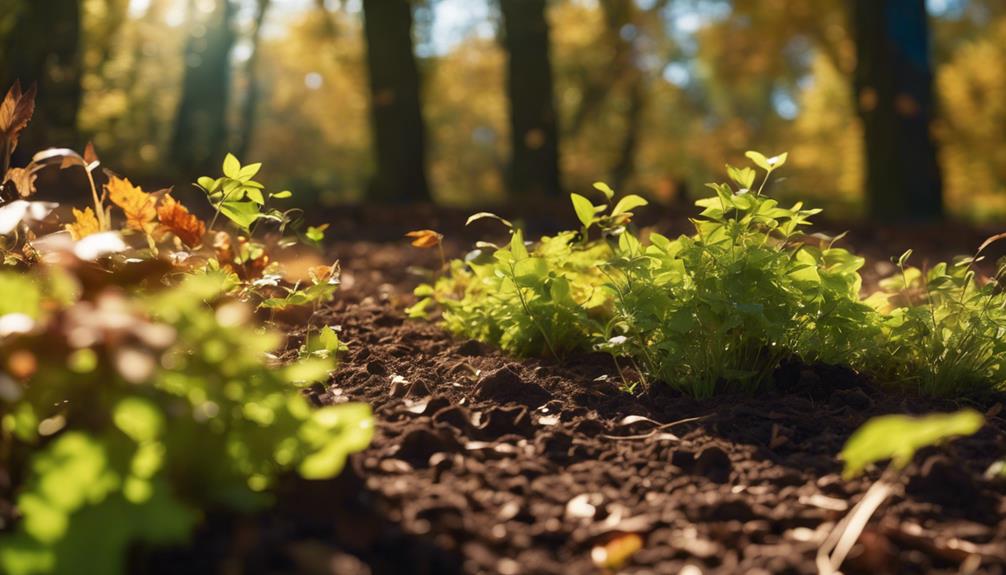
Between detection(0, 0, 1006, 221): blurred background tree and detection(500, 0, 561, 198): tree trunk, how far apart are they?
0.02 meters

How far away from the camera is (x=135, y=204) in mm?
2568

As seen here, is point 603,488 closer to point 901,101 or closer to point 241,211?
point 241,211

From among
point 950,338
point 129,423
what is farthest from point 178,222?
point 950,338

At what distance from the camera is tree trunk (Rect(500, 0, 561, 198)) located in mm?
9844

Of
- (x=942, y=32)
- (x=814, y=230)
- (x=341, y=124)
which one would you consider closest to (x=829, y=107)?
(x=942, y=32)

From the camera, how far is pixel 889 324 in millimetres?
2725

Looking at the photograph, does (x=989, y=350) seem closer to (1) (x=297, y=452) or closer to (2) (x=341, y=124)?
(1) (x=297, y=452)


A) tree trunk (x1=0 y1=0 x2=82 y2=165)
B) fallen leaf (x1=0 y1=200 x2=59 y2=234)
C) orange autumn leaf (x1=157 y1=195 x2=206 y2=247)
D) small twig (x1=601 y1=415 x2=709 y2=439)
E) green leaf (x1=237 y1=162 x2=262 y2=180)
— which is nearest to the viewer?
fallen leaf (x1=0 y1=200 x2=59 y2=234)

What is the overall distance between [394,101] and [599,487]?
7778mm

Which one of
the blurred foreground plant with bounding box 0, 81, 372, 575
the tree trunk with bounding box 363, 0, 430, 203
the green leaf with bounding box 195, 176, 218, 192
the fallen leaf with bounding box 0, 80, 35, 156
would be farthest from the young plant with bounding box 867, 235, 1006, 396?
the tree trunk with bounding box 363, 0, 430, 203

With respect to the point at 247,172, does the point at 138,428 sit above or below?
below

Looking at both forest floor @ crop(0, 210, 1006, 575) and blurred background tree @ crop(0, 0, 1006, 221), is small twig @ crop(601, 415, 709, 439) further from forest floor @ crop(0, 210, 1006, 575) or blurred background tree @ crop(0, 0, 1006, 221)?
blurred background tree @ crop(0, 0, 1006, 221)

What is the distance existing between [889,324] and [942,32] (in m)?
21.9

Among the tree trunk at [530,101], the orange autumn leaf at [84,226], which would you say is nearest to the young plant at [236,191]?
the orange autumn leaf at [84,226]
